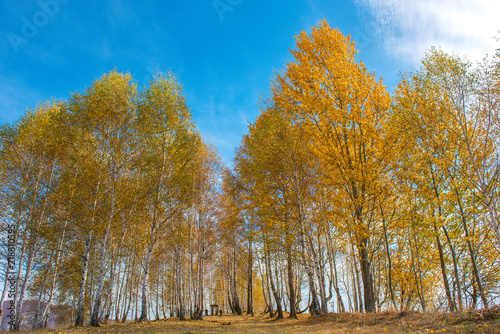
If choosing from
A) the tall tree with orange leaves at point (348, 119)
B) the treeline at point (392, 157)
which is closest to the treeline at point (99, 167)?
the treeline at point (392, 157)

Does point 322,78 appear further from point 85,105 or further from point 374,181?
point 85,105

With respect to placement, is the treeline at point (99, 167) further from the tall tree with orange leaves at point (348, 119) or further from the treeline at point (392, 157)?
the tall tree with orange leaves at point (348, 119)

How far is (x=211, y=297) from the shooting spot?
38250 millimetres

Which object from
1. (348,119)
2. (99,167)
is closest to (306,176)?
(348,119)

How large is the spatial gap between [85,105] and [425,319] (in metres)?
15.6

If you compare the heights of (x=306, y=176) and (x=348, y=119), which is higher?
(x=348, y=119)

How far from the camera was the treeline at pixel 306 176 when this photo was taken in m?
9.51

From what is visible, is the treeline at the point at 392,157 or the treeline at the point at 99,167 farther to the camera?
the treeline at the point at 99,167

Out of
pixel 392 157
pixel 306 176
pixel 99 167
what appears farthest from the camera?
pixel 306 176

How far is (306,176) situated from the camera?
1311 centimetres

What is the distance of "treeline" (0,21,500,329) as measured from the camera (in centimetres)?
951

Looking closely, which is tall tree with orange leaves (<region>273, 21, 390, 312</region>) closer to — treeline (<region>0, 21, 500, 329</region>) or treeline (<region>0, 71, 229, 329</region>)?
treeline (<region>0, 21, 500, 329</region>)

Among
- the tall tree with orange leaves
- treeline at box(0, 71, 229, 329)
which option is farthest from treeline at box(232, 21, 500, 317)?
treeline at box(0, 71, 229, 329)

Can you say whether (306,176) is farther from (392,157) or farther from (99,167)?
(99,167)
